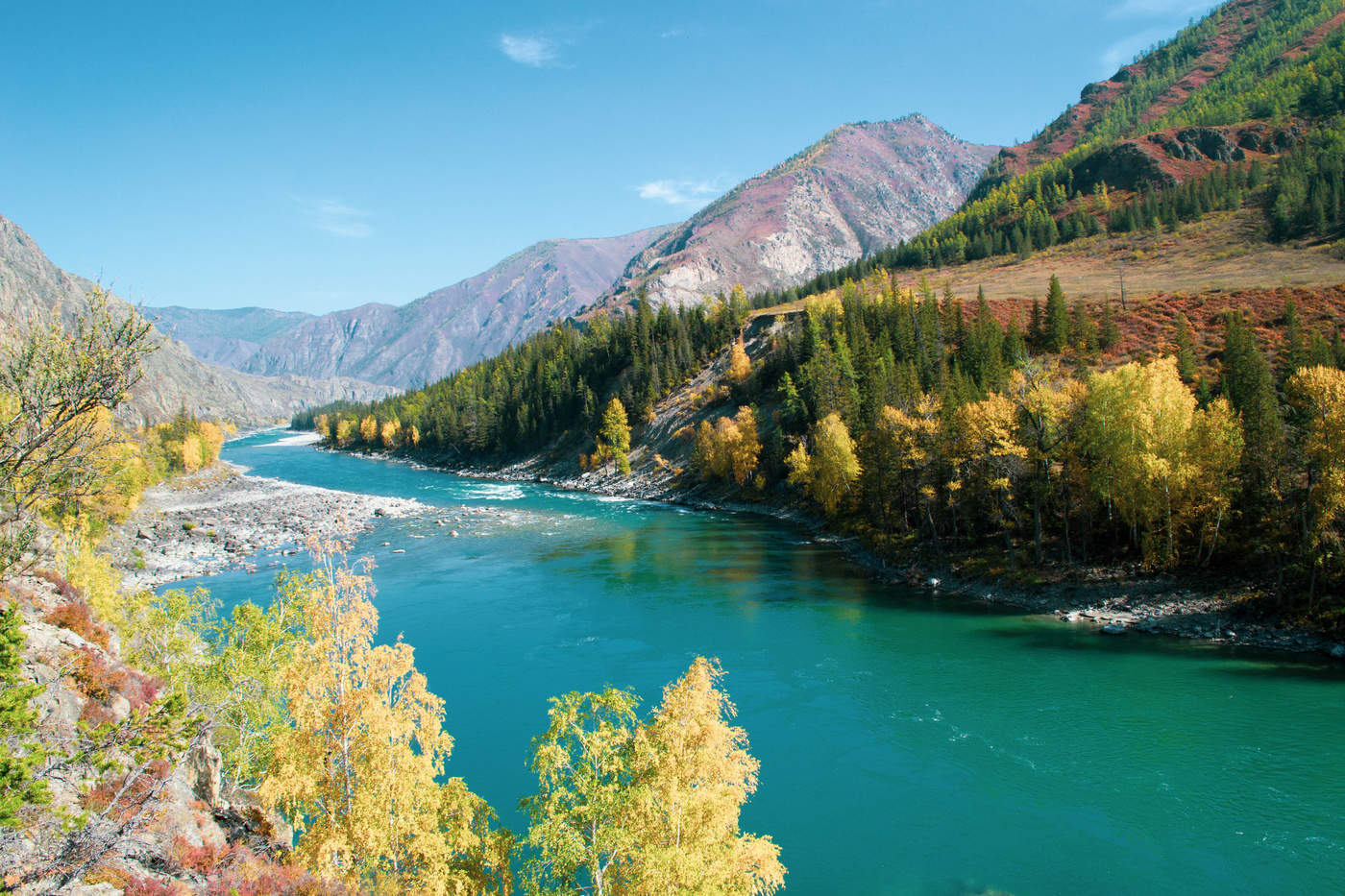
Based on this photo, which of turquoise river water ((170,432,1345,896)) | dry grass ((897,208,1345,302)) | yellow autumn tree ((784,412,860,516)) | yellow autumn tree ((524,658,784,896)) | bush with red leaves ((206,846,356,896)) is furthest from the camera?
dry grass ((897,208,1345,302))

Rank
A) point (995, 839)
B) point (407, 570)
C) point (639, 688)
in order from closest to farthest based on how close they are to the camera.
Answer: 1. point (995, 839)
2. point (639, 688)
3. point (407, 570)

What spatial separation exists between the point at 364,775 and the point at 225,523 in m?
78.1

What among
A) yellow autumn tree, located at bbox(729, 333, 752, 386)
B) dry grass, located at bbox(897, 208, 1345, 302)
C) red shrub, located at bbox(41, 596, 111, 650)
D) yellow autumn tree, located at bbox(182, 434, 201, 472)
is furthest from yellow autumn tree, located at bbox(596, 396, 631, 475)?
red shrub, located at bbox(41, 596, 111, 650)

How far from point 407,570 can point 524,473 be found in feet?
248

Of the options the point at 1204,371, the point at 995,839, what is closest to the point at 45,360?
the point at 995,839

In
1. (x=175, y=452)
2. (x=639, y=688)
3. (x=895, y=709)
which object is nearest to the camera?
(x=895, y=709)

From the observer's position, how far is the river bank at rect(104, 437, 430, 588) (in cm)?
5912

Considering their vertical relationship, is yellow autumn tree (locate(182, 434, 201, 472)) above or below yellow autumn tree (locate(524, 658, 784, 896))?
above

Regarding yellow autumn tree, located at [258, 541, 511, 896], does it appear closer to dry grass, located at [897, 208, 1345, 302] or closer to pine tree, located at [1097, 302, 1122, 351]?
pine tree, located at [1097, 302, 1122, 351]

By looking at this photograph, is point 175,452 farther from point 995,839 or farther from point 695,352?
point 995,839

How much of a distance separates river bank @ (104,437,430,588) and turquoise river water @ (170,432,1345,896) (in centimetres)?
753

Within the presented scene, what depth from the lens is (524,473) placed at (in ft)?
435

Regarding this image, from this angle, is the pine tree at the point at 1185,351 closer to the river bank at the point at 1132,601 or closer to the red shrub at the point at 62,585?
the river bank at the point at 1132,601

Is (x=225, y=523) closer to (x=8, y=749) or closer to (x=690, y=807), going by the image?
(x=8, y=749)
